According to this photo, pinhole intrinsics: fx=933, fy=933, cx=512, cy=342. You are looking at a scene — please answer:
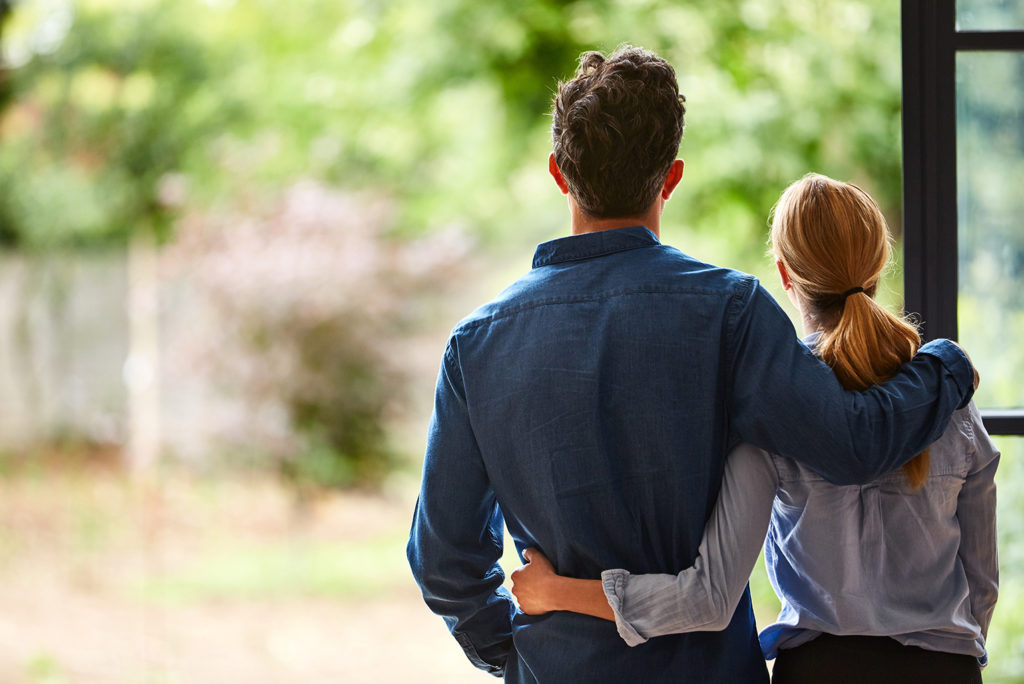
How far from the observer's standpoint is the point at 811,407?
0.97m

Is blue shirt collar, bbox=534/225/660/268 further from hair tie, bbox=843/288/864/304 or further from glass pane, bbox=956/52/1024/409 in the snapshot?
glass pane, bbox=956/52/1024/409

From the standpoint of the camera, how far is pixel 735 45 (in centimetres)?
419

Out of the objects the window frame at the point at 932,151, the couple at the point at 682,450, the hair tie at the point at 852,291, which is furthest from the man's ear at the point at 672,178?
the window frame at the point at 932,151

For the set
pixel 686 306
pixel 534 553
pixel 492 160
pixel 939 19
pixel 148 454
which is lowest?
pixel 148 454

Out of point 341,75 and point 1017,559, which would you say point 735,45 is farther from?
point 1017,559

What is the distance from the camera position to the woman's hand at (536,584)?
3.53ft

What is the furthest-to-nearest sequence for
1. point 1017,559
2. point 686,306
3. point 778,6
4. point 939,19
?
point 778,6 → point 1017,559 → point 939,19 → point 686,306

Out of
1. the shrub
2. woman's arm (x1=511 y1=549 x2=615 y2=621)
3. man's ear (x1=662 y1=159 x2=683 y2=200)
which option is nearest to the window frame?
man's ear (x1=662 y1=159 x2=683 y2=200)

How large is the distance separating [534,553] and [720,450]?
25 centimetres

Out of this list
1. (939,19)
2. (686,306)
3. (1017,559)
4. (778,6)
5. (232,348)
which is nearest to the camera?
(686,306)

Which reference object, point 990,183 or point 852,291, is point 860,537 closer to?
point 852,291

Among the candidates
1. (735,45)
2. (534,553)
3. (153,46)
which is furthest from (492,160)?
(534,553)

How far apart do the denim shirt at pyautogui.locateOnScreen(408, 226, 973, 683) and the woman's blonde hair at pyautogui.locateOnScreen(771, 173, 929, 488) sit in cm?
5

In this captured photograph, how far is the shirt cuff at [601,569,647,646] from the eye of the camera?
1022 millimetres
